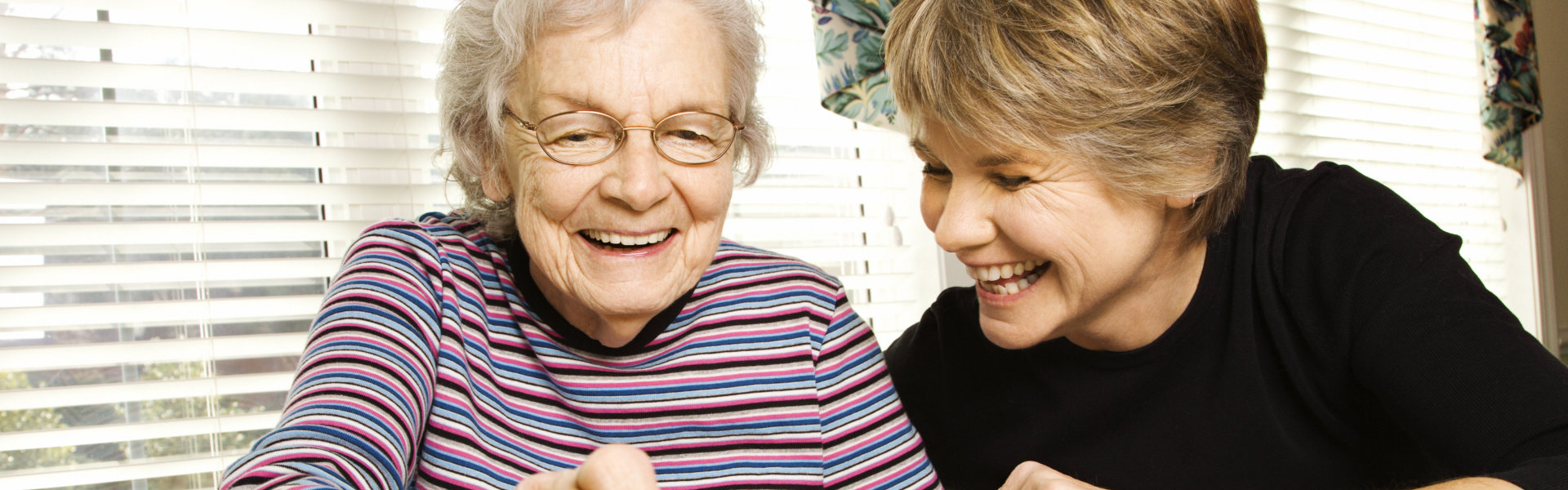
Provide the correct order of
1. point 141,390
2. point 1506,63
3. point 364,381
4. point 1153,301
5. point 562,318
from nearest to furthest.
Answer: point 364,381
point 562,318
point 1153,301
point 141,390
point 1506,63

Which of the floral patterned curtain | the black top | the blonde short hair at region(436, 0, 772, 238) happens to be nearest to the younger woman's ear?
the black top

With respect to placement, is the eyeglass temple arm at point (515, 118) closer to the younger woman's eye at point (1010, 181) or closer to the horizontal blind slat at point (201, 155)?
the horizontal blind slat at point (201, 155)

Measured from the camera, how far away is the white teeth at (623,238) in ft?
3.17

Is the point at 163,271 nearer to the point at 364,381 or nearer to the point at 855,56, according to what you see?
the point at 364,381

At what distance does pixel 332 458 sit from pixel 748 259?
0.56 metres

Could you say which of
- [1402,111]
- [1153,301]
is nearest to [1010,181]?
[1153,301]

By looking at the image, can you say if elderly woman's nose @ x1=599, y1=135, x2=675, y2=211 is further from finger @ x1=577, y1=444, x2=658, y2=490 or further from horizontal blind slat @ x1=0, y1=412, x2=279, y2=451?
horizontal blind slat @ x1=0, y1=412, x2=279, y2=451

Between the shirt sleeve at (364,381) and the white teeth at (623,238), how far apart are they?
17cm

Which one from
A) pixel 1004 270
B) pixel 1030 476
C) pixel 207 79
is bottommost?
pixel 1030 476

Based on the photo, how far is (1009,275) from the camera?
→ 1.08 metres

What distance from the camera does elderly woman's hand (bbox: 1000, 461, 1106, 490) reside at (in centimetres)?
93

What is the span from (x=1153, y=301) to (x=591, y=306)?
2.14 feet

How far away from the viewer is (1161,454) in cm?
117

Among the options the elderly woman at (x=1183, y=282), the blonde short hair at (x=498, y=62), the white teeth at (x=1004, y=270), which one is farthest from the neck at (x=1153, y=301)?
the blonde short hair at (x=498, y=62)
